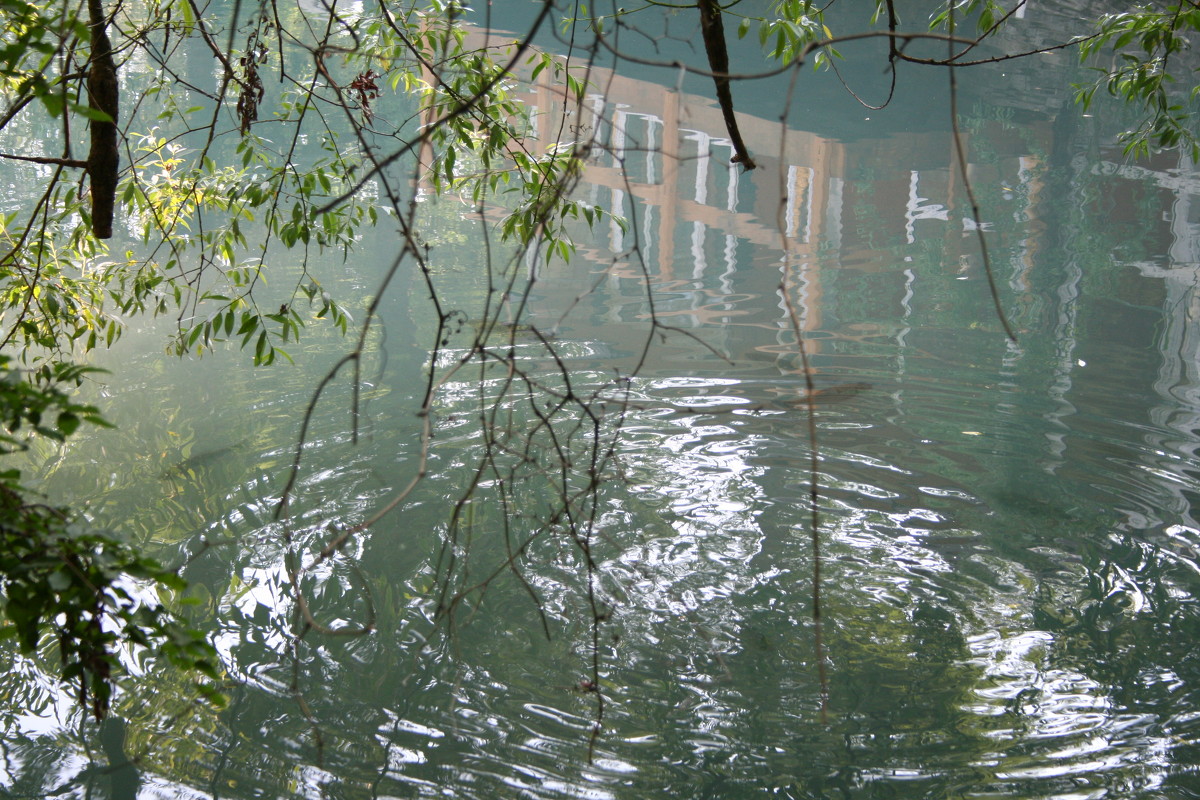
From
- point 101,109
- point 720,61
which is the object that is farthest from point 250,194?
point 720,61

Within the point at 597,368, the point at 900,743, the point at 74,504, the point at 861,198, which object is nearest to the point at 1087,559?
the point at 900,743

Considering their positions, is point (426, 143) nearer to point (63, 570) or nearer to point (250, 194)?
point (63, 570)

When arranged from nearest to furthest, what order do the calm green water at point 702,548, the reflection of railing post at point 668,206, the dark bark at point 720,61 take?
the dark bark at point 720,61 → the calm green water at point 702,548 → the reflection of railing post at point 668,206

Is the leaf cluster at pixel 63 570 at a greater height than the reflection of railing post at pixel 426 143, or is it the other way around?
the reflection of railing post at pixel 426 143

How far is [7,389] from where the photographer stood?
1.30 meters

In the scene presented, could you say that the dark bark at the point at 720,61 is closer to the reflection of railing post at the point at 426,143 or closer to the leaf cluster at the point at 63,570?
the reflection of railing post at the point at 426,143

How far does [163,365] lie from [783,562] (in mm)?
3930

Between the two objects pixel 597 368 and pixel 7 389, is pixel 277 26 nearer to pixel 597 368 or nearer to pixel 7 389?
pixel 7 389

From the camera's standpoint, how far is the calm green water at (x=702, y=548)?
2635 millimetres

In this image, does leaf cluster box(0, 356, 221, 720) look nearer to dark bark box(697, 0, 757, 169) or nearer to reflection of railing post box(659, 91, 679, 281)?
dark bark box(697, 0, 757, 169)

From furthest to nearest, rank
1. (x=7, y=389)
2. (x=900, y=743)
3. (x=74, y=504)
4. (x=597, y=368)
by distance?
(x=597, y=368) < (x=74, y=504) < (x=900, y=743) < (x=7, y=389)

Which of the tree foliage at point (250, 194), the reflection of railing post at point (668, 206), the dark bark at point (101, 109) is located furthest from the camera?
the reflection of railing post at point (668, 206)

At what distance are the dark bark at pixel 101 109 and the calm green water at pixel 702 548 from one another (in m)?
0.84

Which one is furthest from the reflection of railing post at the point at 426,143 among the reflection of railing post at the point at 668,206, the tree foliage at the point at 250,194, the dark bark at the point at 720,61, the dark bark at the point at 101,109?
the reflection of railing post at the point at 668,206
